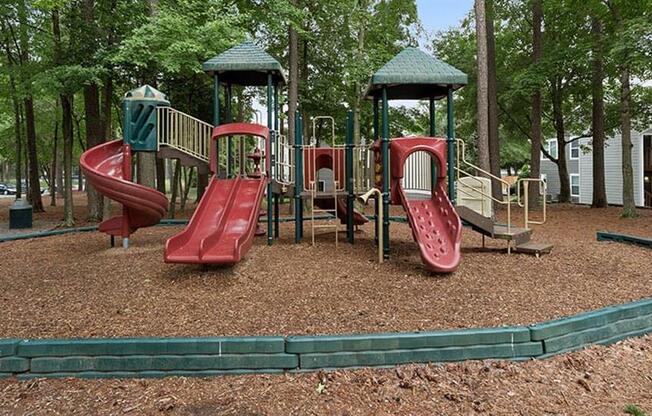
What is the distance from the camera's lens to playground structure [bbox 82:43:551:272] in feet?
20.4

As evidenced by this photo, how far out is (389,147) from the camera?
6977 mm

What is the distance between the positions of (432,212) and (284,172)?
128 inches

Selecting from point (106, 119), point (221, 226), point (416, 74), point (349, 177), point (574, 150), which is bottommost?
point (221, 226)

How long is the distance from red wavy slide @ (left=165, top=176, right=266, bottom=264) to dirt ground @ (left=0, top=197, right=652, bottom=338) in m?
0.33

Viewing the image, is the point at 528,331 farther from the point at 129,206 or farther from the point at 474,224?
the point at 129,206

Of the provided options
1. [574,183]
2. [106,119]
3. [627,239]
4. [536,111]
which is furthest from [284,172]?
[574,183]

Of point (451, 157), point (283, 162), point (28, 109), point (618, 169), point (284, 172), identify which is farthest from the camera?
point (618, 169)

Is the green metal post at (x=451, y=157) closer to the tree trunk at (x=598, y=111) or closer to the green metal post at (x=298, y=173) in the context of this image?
the green metal post at (x=298, y=173)

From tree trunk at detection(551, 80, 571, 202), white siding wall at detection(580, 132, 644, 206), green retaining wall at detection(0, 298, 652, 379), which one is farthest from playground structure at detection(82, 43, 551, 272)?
white siding wall at detection(580, 132, 644, 206)

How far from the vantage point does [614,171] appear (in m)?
22.2

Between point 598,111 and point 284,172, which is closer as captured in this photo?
point 284,172

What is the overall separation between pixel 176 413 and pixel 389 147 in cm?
503

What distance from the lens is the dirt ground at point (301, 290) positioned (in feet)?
13.9

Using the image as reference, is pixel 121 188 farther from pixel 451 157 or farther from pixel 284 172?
pixel 451 157
